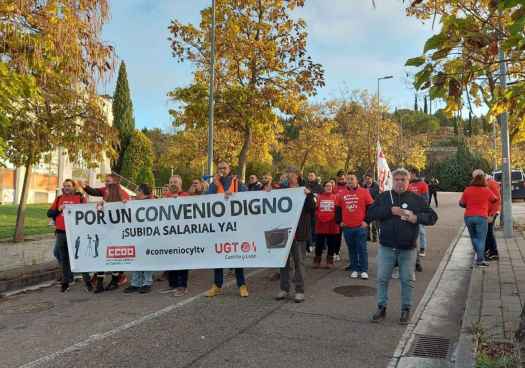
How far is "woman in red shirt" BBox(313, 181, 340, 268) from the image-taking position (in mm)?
9398

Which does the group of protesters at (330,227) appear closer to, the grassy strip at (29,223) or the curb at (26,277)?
the curb at (26,277)

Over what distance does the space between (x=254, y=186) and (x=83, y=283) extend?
5.18m

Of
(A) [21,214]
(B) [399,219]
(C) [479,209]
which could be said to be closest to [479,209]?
(C) [479,209]

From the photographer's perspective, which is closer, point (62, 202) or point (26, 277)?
point (62, 202)

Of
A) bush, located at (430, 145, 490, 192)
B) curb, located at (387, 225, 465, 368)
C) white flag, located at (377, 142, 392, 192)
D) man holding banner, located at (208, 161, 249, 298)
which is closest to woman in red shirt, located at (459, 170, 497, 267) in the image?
curb, located at (387, 225, 465, 368)

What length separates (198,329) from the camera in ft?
17.5

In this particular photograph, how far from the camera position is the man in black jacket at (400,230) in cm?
548

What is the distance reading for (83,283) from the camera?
829 cm

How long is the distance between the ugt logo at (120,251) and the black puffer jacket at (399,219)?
400 centimetres

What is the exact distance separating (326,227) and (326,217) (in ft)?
0.69

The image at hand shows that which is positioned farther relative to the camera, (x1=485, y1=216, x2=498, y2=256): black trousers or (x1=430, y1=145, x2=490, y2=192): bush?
(x1=430, y1=145, x2=490, y2=192): bush

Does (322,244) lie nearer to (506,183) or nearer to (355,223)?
(355,223)

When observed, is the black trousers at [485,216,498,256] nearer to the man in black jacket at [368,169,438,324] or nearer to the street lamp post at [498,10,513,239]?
the street lamp post at [498,10,513,239]

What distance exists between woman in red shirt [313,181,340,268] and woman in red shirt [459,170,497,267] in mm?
2404
